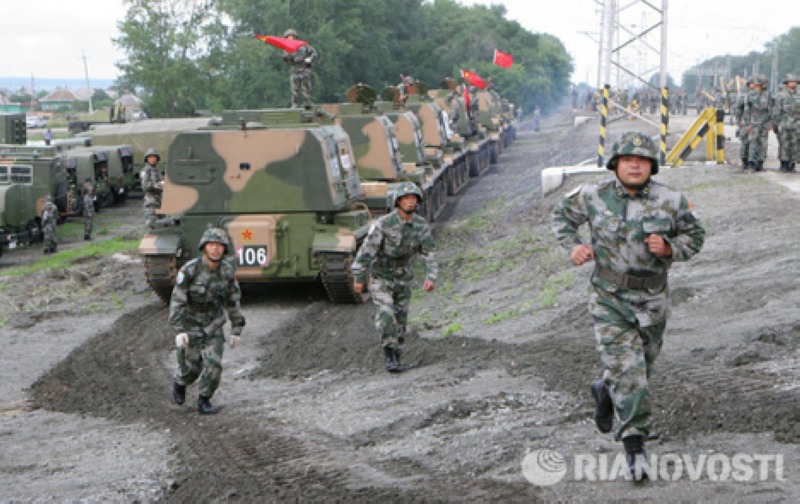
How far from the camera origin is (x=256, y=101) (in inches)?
2078

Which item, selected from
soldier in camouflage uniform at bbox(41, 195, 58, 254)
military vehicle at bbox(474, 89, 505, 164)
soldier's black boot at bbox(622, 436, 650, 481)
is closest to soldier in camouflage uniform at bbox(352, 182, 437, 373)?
soldier's black boot at bbox(622, 436, 650, 481)

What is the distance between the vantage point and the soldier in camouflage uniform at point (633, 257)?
237 inches

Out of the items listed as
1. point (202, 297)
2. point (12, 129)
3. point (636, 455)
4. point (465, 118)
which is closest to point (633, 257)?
point (636, 455)

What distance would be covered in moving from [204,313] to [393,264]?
5.72 ft

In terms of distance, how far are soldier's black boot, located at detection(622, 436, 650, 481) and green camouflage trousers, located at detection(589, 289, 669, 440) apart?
0.11 feet

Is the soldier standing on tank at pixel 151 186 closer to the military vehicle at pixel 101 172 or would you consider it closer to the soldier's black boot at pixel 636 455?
the military vehicle at pixel 101 172

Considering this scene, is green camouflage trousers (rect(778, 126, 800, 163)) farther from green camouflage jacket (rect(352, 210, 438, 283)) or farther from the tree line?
the tree line

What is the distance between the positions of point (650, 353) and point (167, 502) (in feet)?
8.96

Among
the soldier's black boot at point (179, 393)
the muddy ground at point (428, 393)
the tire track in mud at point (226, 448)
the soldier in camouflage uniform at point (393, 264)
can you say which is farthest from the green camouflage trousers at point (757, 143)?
the soldier's black boot at point (179, 393)

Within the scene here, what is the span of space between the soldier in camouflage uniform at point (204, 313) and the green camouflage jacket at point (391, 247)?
124cm

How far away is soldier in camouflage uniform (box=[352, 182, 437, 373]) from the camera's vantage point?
953cm

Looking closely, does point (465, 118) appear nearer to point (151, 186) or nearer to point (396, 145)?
point (396, 145)

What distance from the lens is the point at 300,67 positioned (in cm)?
1919

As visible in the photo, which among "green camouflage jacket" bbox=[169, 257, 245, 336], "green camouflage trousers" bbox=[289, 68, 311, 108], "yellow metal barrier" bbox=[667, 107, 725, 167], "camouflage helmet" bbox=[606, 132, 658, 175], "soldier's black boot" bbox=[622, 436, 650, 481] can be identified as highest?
"green camouflage trousers" bbox=[289, 68, 311, 108]
